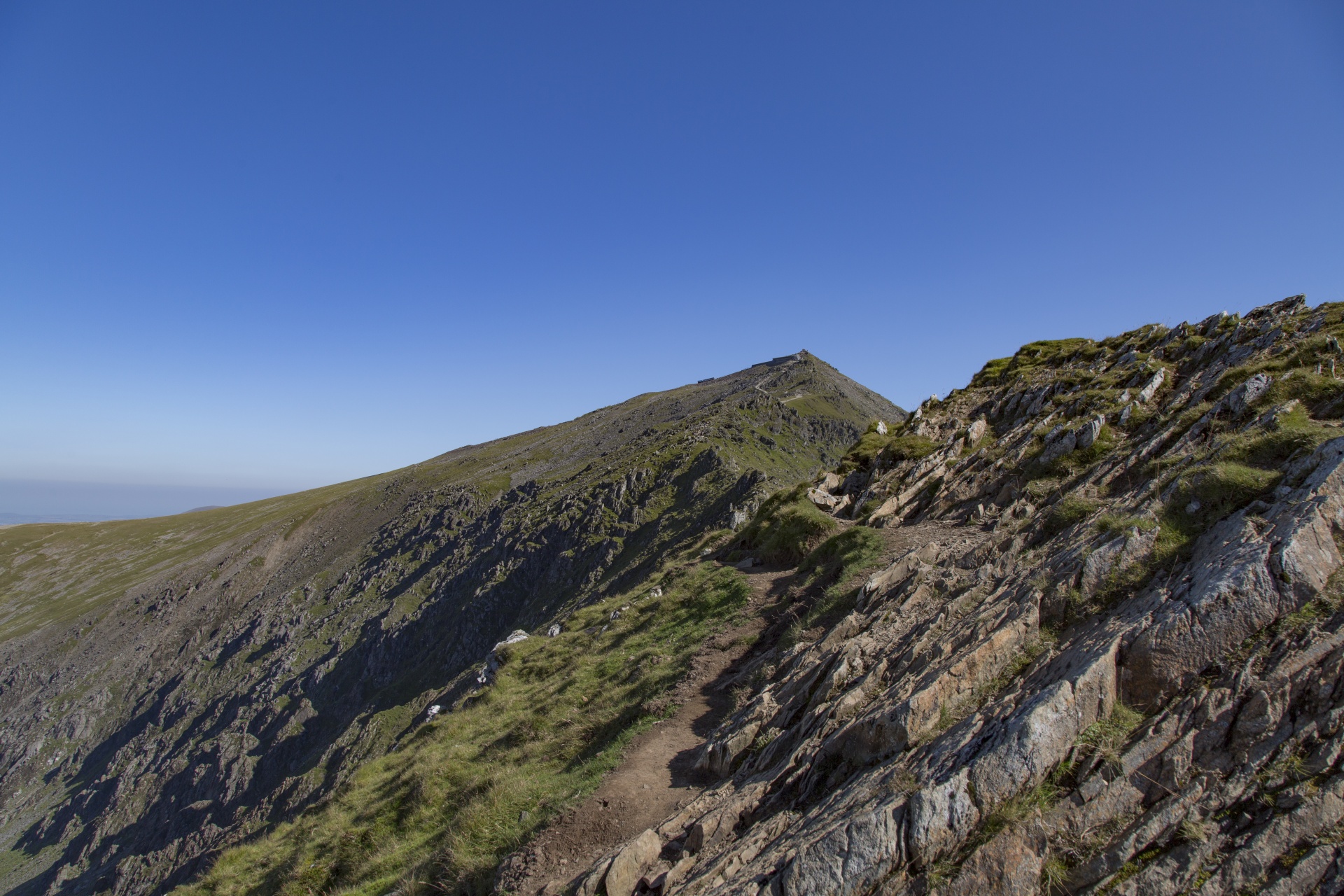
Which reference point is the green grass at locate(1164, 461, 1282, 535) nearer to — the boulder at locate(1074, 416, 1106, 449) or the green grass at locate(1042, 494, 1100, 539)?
the green grass at locate(1042, 494, 1100, 539)

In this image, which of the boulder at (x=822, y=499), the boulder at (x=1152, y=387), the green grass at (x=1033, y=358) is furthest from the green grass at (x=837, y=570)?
the green grass at (x=1033, y=358)

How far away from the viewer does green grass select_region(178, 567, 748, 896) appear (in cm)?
1169

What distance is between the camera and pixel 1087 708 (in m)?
6.80

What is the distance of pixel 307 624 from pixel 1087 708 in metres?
129

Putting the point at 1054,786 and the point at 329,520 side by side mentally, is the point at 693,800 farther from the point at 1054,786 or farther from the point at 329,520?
the point at 329,520

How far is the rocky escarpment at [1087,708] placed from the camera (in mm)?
5445

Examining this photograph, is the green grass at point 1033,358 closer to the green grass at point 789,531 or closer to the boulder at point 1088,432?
the boulder at point 1088,432

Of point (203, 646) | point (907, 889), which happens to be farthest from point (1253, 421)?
point (203, 646)

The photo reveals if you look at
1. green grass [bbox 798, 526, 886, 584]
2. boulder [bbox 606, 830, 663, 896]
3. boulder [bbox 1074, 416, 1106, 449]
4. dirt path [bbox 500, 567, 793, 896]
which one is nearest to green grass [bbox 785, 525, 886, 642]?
green grass [bbox 798, 526, 886, 584]

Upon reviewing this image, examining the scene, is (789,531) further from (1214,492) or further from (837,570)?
(1214,492)

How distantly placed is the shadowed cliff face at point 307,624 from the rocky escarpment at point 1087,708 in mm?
26164

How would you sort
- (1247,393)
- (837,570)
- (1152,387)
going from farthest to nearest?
(1152,387) → (837,570) → (1247,393)

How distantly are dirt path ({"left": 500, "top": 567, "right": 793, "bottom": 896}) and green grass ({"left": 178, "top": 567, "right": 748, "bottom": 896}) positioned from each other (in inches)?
22.1

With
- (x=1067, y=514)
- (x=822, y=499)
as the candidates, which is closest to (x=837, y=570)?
(x=1067, y=514)
